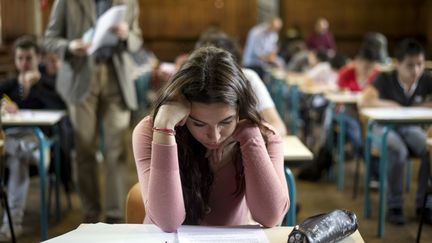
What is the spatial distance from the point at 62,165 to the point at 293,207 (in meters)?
2.27

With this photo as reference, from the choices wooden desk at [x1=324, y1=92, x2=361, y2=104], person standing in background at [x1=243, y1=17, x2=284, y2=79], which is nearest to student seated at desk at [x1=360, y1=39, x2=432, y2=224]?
wooden desk at [x1=324, y1=92, x2=361, y2=104]

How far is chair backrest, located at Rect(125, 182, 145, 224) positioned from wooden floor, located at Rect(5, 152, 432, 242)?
1.99 meters

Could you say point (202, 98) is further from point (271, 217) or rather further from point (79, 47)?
point (79, 47)

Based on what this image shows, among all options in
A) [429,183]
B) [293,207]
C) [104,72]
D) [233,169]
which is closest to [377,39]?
[429,183]

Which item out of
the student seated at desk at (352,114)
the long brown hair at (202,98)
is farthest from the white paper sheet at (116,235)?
the student seated at desk at (352,114)

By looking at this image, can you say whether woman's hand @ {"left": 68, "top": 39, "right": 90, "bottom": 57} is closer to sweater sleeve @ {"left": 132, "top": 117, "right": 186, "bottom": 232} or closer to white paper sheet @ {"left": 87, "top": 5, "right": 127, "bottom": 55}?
white paper sheet @ {"left": 87, "top": 5, "right": 127, "bottom": 55}

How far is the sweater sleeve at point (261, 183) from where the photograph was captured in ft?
6.30

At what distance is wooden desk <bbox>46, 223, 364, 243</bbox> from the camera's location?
172 centimetres

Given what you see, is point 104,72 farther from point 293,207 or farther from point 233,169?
point 233,169

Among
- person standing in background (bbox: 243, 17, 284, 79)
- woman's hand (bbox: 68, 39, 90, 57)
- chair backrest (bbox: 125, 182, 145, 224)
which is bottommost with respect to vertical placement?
person standing in background (bbox: 243, 17, 284, 79)

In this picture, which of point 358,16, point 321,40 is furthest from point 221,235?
point 358,16

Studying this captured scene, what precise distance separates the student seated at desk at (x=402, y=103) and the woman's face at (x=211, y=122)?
2.67 meters

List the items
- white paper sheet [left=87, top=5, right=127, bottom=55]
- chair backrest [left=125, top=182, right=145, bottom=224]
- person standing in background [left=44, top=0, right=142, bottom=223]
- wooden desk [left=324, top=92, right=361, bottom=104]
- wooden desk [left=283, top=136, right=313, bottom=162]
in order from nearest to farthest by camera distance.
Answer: chair backrest [left=125, top=182, right=145, bottom=224] → wooden desk [left=283, top=136, right=313, bottom=162] → white paper sheet [left=87, top=5, right=127, bottom=55] → person standing in background [left=44, top=0, right=142, bottom=223] → wooden desk [left=324, top=92, right=361, bottom=104]

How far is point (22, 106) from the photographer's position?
4.48 meters
